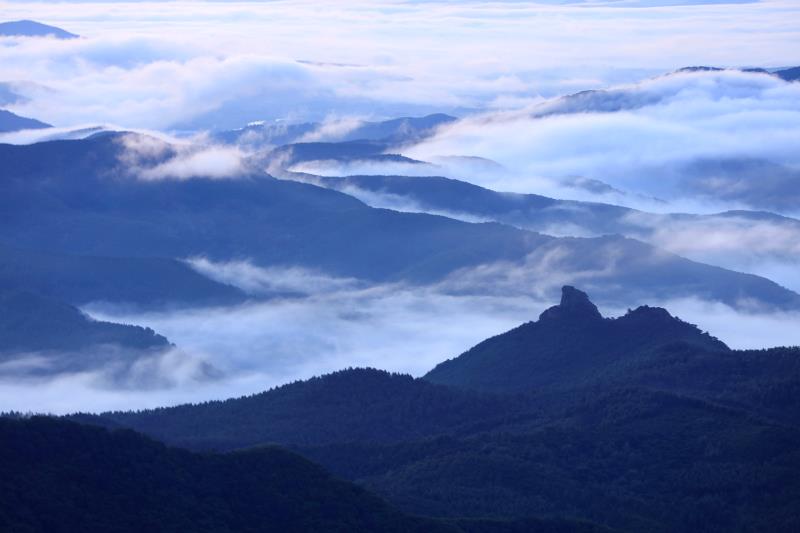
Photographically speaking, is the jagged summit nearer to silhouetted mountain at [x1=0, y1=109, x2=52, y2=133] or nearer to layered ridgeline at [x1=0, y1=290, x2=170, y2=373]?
layered ridgeline at [x1=0, y1=290, x2=170, y2=373]

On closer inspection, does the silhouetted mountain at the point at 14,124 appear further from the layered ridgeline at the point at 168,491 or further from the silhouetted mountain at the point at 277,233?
the layered ridgeline at the point at 168,491

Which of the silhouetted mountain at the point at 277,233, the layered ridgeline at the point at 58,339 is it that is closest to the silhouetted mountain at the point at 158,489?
the layered ridgeline at the point at 58,339

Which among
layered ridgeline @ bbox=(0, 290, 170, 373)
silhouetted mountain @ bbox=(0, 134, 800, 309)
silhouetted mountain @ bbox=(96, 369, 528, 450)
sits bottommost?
silhouetted mountain @ bbox=(96, 369, 528, 450)

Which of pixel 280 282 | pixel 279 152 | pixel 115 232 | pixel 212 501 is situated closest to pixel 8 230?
pixel 115 232

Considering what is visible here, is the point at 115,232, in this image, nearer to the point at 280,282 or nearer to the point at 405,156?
the point at 280,282

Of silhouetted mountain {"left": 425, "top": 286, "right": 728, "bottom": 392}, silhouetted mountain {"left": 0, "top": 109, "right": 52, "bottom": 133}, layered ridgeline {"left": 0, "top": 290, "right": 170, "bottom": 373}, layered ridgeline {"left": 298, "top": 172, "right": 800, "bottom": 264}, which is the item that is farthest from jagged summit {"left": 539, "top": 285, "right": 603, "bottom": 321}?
silhouetted mountain {"left": 0, "top": 109, "right": 52, "bottom": 133}

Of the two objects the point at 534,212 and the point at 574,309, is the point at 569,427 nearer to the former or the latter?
the point at 574,309

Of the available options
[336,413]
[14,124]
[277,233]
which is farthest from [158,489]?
[14,124]
